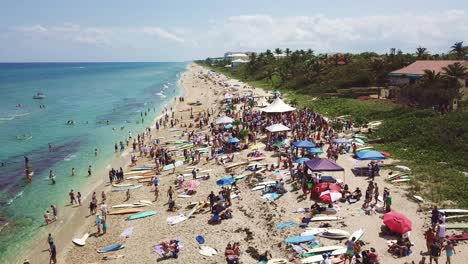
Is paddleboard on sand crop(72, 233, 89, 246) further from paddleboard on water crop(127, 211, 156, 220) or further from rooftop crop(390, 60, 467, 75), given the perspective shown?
rooftop crop(390, 60, 467, 75)

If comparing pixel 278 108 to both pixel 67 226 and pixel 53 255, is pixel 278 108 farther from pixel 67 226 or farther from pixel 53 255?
pixel 53 255

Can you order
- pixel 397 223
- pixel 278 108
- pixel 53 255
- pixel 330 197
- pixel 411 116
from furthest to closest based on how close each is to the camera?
pixel 278 108
pixel 411 116
pixel 330 197
pixel 53 255
pixel 397 223

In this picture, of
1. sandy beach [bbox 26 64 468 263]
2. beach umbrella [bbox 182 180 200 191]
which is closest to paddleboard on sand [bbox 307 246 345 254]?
sandy beach [bbox 26 64 468 263]

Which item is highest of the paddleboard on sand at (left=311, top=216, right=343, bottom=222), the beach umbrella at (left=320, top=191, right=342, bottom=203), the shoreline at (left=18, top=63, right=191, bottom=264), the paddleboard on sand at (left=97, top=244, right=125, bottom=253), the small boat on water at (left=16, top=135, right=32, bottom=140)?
the beach umbrella at (left=320, top=191, right=342, bottom=203)

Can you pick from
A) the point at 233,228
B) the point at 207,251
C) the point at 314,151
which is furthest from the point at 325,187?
the point at 207,251

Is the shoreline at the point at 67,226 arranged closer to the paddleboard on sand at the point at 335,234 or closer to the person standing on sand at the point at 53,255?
the person standing on sand at the point at 53,255
